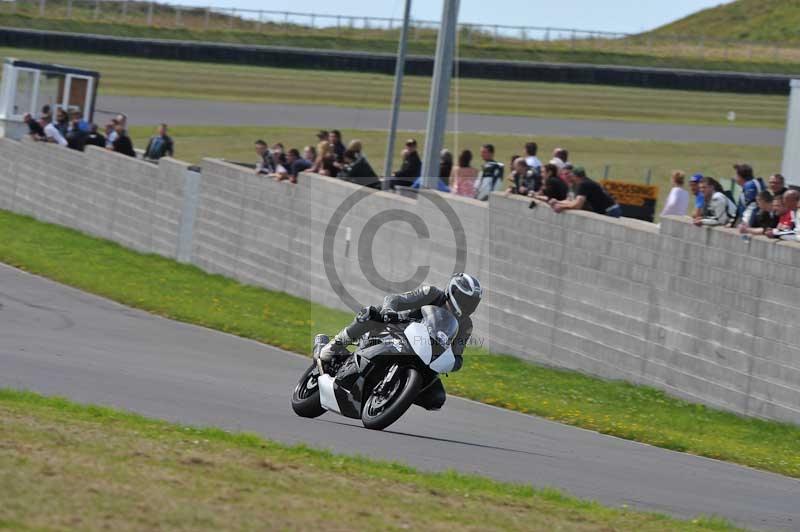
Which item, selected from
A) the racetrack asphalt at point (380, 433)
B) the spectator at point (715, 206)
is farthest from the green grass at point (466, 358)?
the spectator at point (715, 206)

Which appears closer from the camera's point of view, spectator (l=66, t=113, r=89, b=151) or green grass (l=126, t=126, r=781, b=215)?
spectator (l=66, t=113, r=89, b=151)

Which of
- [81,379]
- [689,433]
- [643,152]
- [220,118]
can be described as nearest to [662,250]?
[689,433]

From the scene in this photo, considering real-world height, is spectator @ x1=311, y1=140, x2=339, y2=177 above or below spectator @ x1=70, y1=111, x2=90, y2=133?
below

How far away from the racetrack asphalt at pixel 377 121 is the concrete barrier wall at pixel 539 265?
17.3m

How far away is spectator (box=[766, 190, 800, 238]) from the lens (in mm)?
14352

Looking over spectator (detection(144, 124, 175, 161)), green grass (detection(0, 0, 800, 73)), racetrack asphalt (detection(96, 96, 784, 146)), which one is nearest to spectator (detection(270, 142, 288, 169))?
spectator (detection(144, 124, 175, 161))

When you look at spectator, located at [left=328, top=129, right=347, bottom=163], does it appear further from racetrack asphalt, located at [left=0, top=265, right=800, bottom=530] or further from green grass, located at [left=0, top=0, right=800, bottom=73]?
green grass, located at [left=0, top=0, right=800, bottom=73]

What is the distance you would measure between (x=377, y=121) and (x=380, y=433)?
3641 cm

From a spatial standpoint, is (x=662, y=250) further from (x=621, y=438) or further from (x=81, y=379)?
(x=81, y=379)

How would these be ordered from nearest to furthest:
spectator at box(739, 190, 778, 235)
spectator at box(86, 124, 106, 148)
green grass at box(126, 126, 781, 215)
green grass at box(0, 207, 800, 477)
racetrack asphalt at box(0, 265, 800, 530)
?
racetrack asphalt at box(0, 265, 800, 530)
green grass at box(0, 207, 800, 477)
spectator at box(739, 190, 778, 235)
spectator at box(86, 124, 106, 148)
green grass at box(126, 126, 781, 215)

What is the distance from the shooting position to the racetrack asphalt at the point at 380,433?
10.0 m

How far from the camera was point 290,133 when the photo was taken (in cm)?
4366

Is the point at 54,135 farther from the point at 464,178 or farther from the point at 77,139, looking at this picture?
the point at 464,178

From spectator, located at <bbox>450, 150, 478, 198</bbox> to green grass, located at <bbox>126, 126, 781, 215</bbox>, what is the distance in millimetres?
15771
